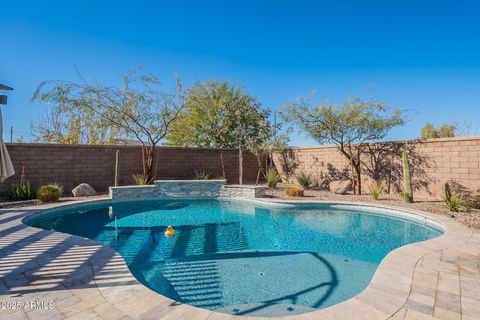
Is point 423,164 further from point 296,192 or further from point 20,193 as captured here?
point 20,193

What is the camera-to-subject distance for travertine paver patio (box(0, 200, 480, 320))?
2570mm

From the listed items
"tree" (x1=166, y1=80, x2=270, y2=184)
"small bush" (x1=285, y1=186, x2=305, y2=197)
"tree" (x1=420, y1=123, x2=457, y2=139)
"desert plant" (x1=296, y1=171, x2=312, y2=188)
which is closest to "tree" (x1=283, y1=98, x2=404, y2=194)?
"desert plant" (x1=296, y1=171, x2=312, y2=188)

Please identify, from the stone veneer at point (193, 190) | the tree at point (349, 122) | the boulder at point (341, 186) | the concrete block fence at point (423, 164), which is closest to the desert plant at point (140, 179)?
the stone veneer at point (193, 190)

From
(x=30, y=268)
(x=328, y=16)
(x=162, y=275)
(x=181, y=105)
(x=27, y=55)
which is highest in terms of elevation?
(x=328, y=16)

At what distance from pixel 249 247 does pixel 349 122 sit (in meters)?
7.84

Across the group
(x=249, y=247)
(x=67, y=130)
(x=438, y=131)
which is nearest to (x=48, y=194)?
(x=249, y=247)

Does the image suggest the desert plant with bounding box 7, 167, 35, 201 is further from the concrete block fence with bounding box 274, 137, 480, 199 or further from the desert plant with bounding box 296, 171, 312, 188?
the concrete block fence with bounding box 274, 137, 480, 199

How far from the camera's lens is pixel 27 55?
11.9 m

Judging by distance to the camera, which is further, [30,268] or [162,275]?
[162,275]

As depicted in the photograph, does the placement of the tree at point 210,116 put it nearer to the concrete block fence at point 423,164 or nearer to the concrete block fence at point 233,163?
the concrete block fence at point 233,163

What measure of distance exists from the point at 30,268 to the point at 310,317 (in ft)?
12.4

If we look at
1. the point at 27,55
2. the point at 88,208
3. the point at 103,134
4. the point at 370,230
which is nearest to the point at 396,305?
the point at 370,230

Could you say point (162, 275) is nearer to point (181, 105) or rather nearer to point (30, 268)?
point (30, 268)

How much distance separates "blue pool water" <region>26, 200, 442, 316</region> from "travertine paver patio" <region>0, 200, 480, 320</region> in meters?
0.55
